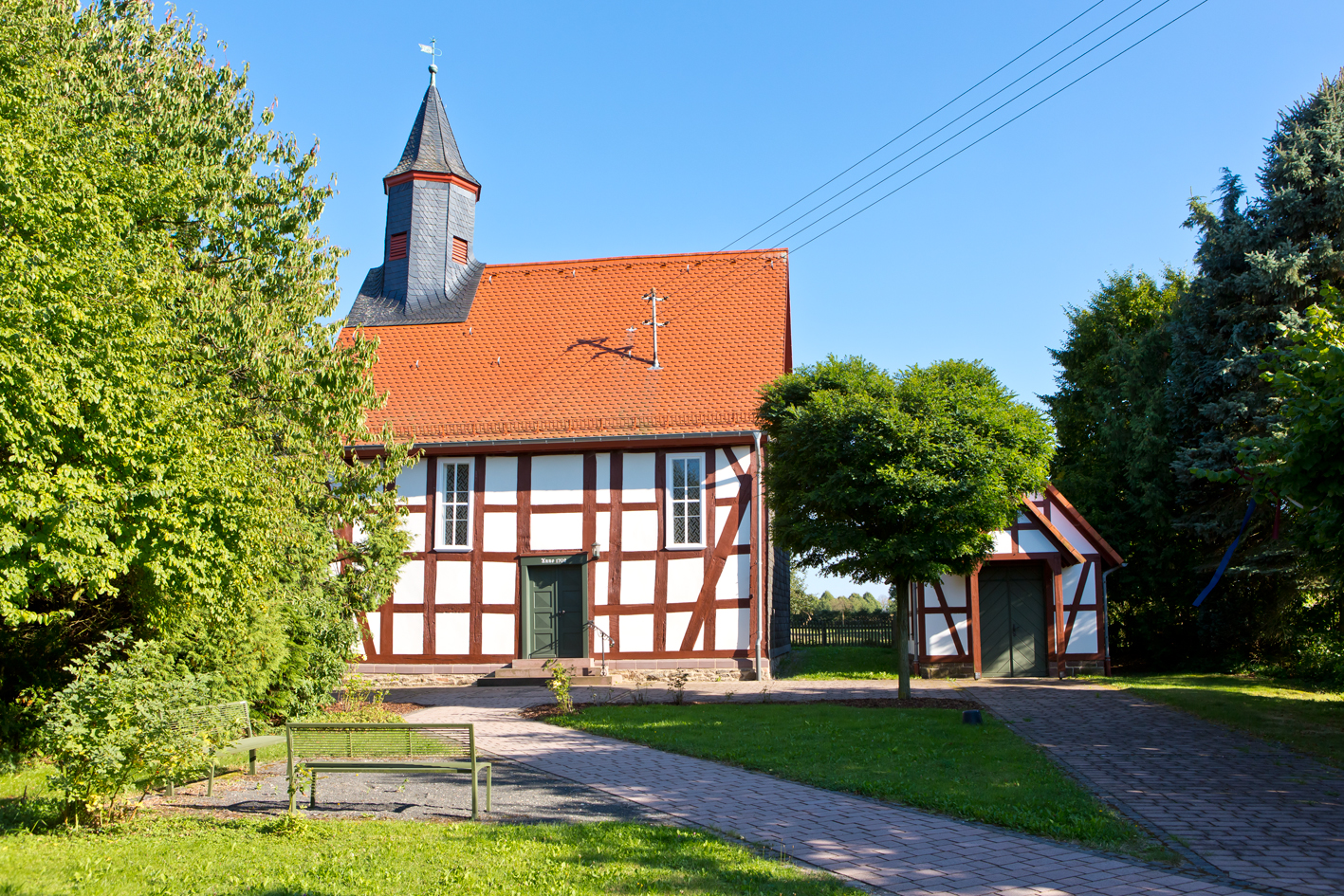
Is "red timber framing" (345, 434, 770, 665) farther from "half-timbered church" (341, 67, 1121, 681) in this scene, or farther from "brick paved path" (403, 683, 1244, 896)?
"brick paved path" (403, 683, 1244, 896)

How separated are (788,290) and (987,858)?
18.2m

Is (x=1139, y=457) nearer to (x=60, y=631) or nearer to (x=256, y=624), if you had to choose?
(x=256, y=624)

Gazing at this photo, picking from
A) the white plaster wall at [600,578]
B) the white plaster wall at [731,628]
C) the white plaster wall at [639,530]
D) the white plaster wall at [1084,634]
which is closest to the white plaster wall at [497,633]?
the white plaster wall at [600,578]

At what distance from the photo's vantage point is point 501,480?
19516mm

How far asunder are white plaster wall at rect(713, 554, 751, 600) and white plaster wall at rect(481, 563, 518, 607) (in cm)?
407

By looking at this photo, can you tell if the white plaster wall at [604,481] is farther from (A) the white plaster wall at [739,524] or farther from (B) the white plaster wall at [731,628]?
(B) the white plaster wall at [731,628]

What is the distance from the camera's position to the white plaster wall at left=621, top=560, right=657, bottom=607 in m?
18.8

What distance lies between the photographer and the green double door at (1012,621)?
1895 centimetres

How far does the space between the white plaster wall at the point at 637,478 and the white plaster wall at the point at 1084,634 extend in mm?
8610

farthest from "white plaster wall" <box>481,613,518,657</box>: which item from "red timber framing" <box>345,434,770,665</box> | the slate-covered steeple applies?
the slate-covered steeple

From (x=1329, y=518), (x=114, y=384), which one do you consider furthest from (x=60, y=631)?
(x=1329, y=518)

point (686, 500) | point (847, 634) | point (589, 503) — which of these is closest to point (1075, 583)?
point (686, 500)

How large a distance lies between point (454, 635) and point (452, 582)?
1.05m

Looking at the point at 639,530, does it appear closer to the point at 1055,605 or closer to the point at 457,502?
the point at 457,502
